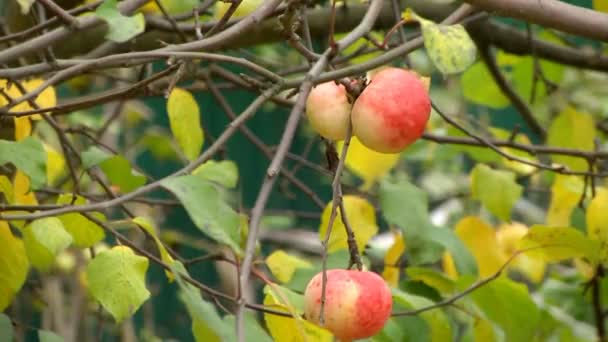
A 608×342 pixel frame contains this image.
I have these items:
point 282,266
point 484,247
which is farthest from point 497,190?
point 282,266

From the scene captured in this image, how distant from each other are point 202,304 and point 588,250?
61cm

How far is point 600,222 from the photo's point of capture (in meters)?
1.35

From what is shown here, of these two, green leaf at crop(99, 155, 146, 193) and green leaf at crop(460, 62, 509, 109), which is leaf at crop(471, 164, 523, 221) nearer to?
green leaf at crop(460, 62, 509, 109)

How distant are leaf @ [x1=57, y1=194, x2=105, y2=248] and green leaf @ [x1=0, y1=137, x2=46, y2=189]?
0.04 m

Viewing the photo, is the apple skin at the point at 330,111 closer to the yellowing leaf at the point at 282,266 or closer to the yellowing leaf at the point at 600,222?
the yellowing leaf at the point at 282,266

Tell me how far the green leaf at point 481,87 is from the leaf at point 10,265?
97 cm

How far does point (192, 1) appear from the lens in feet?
4.61

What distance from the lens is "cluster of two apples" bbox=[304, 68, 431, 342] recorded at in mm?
904

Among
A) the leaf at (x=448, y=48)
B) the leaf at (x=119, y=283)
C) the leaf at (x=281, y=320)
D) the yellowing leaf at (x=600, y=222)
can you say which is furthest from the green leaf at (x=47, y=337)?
the yellowing leaf at (x=600, y=222)

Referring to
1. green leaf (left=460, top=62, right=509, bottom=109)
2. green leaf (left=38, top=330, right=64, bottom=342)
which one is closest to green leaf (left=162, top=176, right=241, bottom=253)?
green leaf (left=38, top=330, right=64, bottom=342)

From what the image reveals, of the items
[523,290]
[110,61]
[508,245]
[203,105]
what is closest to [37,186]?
[110,61]

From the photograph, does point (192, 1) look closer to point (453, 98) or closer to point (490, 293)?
point (490, 293)

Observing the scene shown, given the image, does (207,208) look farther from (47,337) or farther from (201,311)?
(47,337)

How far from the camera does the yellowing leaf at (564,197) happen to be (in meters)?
1.56
